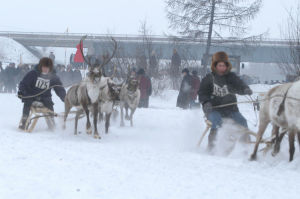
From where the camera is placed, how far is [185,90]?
1509 cm

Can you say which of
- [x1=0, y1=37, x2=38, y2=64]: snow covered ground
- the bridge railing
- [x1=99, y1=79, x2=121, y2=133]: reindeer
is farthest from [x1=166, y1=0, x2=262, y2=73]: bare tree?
[x1=0, y1=37, x2=38, y2=64]: snow covered ground

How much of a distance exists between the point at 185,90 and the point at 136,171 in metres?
10.6

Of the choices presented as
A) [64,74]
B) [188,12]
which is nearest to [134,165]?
[188,12]

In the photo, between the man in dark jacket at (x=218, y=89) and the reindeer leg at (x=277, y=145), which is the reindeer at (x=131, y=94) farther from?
the reindeer leg at (x=277, y=145)

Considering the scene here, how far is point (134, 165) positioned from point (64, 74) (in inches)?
711

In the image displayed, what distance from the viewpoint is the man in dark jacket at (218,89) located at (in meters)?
6.56

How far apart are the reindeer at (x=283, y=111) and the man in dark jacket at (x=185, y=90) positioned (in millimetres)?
8887

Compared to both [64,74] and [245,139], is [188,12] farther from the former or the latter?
[245,139]

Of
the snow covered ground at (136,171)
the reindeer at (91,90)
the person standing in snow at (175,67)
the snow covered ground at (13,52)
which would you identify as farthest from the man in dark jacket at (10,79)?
the snow covered ground at (13,52)

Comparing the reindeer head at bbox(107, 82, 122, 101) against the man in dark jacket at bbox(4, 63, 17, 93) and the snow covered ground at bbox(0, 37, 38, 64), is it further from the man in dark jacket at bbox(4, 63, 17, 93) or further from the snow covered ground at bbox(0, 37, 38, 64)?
the snow covered ground at bbox(0, 37, 38, 64)

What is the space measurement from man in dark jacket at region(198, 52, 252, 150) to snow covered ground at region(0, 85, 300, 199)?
22cm

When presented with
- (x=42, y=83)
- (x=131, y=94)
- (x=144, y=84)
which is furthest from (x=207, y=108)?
(x=144, y=84)

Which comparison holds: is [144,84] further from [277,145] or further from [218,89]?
[277,145]

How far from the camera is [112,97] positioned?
849cm
